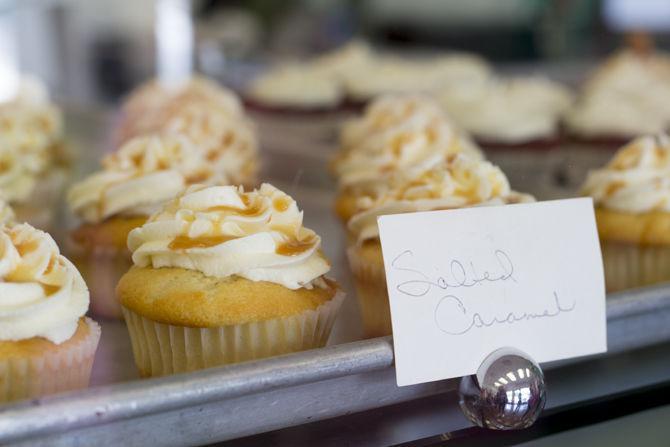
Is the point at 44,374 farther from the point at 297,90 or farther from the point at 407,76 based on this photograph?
the point at 407,76

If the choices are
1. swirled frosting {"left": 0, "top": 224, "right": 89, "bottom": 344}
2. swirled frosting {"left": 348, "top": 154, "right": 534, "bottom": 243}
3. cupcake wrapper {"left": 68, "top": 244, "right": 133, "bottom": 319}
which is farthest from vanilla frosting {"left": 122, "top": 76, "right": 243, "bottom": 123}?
swirled frosting {"left": 0, "top": 224, "right": 89, "bottom": 344}

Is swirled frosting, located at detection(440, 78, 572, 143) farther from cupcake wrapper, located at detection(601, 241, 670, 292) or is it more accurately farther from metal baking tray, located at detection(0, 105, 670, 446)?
metal baking tray, located at detection(0, 105, 670, 446)

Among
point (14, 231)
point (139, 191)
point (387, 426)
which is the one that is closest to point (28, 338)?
point (14, 231)

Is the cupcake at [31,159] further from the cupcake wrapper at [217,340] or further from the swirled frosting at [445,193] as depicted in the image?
the swirled frosting at [445,193]

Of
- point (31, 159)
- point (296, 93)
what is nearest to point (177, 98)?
point (31, 159)

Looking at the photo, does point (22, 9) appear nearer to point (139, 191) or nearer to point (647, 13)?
point (647, 13)
